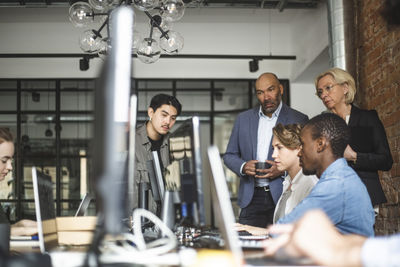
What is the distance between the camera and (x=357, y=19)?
4.30 m

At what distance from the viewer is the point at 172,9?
3648 mm

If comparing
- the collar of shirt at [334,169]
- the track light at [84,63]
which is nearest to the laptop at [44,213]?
the collar of shirt at [334,169]

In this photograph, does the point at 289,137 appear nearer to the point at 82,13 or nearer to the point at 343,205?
the point at 343,205

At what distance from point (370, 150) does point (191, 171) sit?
1.49 meters

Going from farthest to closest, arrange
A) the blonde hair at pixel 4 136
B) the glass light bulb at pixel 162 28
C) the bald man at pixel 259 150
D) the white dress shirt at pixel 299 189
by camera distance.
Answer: the glass light bulb at pixel 162 28 → the bald man at pixel 259 150 → the white dress shirt at pixel 299 189 → the blonde hair at pixel 4 136

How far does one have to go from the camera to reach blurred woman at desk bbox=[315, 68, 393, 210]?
2723mm

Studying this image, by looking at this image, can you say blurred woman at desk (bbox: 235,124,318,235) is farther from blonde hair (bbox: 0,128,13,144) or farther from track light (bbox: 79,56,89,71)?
track light (bbox: 79,56,89,71)

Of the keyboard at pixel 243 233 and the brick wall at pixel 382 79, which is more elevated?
the brick wall at pixel 382 79

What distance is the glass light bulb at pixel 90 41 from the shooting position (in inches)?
146

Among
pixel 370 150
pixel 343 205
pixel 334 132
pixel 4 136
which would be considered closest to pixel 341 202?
pixel 343 205

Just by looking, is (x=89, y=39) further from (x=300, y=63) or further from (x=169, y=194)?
(x=300, y=63)

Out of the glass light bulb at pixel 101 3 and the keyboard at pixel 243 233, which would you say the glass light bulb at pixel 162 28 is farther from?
the keyboard at pixel 243 233

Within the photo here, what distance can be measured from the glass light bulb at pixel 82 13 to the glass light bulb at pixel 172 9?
516mm

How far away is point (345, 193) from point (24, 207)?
609 cm
